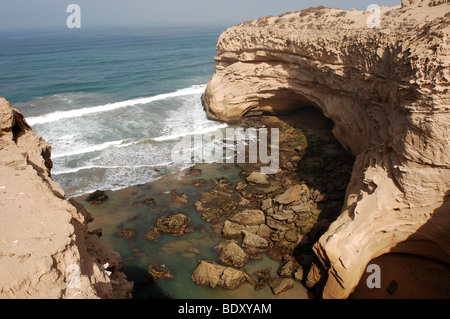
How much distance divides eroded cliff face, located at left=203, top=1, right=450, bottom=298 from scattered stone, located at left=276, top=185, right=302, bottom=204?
2.56 meters

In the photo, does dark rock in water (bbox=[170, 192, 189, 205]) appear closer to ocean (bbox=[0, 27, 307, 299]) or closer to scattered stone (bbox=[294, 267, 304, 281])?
ocean (bbox=[0, 27, 307, 299])

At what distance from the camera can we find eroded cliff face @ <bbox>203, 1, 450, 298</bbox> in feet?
27.6

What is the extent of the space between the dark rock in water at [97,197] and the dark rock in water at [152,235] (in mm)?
3250

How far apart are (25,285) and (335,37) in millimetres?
14658

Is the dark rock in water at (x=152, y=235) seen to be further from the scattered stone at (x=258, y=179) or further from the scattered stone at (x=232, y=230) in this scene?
the scattered stone at (x=258, y=179)

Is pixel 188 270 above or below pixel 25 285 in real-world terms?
below

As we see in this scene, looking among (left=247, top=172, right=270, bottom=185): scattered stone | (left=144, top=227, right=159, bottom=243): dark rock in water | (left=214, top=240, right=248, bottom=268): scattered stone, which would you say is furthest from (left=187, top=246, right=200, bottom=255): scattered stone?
(left=247, top=172, right=270, bottom=185): scattered stone

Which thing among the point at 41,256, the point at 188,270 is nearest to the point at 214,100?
the point at 188,270

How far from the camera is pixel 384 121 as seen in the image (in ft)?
37.5

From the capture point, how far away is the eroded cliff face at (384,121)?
8422 mm

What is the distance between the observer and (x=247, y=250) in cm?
1124

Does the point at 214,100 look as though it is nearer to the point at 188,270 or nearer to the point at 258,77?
the point at 258,77

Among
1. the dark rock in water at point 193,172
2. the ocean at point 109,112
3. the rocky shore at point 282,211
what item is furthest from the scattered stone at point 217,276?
the ocean at point 109,112

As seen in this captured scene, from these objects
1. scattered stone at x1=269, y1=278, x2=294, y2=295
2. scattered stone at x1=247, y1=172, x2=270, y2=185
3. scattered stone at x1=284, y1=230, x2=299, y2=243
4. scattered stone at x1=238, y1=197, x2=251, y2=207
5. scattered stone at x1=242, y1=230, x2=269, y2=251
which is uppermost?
scattered stone at x1=247, y1=172, x2=270, y2=185
